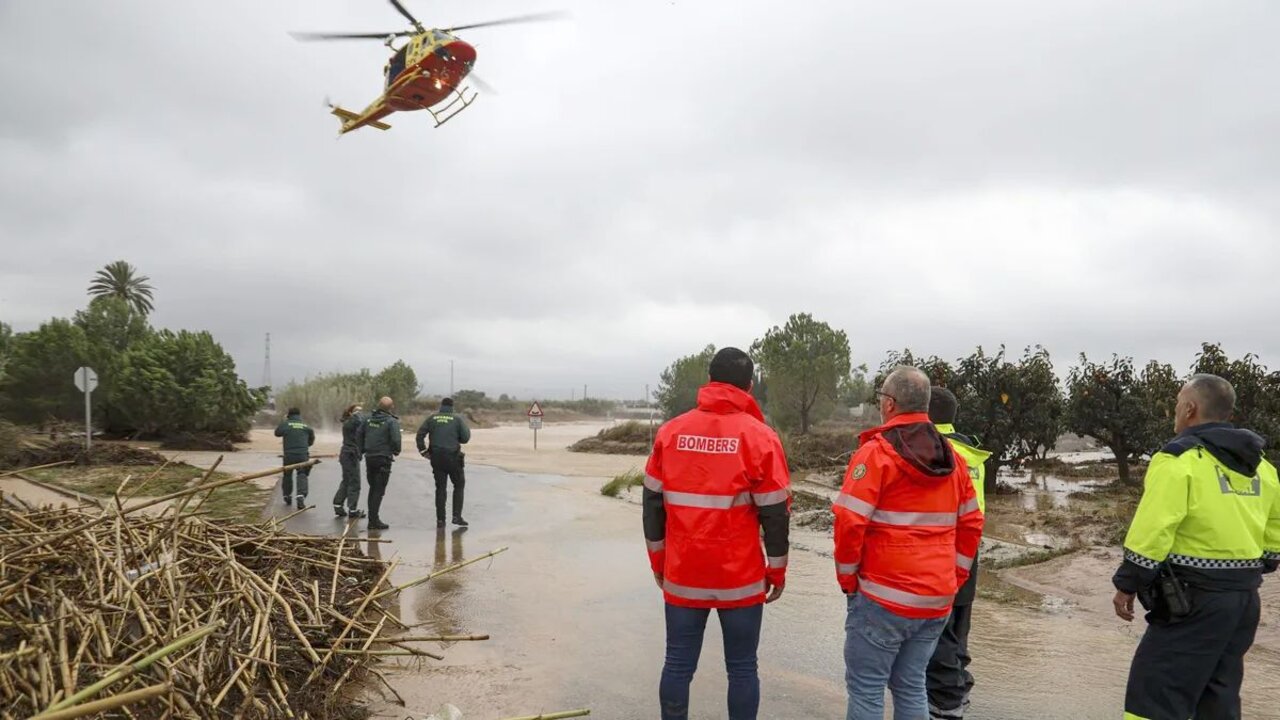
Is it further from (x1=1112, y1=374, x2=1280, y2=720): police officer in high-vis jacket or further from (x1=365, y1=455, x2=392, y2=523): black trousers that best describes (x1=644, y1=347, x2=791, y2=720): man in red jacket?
(x1=365, y1=455, x2=392, y2=523): black trousers

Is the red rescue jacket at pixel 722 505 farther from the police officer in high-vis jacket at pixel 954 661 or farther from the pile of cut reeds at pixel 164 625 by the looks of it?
the pile of cut reeds at pixel 164 625

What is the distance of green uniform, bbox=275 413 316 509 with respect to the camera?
13.0 m

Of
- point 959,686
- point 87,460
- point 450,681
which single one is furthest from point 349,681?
point 87,460

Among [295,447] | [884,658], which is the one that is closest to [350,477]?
[295,447]

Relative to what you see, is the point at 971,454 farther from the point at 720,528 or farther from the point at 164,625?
the point at 164,625

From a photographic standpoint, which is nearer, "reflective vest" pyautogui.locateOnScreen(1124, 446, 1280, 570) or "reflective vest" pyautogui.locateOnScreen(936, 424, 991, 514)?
"reflective vest" pyautogui.locateOnScreen(1124, 446, 1280, 570)

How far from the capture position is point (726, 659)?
371 cm

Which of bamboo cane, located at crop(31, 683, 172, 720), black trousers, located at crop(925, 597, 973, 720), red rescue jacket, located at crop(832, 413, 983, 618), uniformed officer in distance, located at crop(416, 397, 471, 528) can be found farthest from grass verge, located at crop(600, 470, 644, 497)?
bamboo cane, located at crop(31, 683, 172, 720)

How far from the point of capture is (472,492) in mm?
15164

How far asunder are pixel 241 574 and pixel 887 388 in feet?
11.9

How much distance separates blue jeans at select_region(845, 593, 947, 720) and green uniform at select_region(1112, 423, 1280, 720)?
100 centimetres

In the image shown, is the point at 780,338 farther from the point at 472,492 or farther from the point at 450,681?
the point at 450,681

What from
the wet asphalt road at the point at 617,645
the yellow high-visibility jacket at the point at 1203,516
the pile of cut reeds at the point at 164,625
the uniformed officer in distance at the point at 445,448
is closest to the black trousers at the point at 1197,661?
the yellow high-visibility jacket at the point at 1203,516

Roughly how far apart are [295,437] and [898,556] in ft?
38.7
